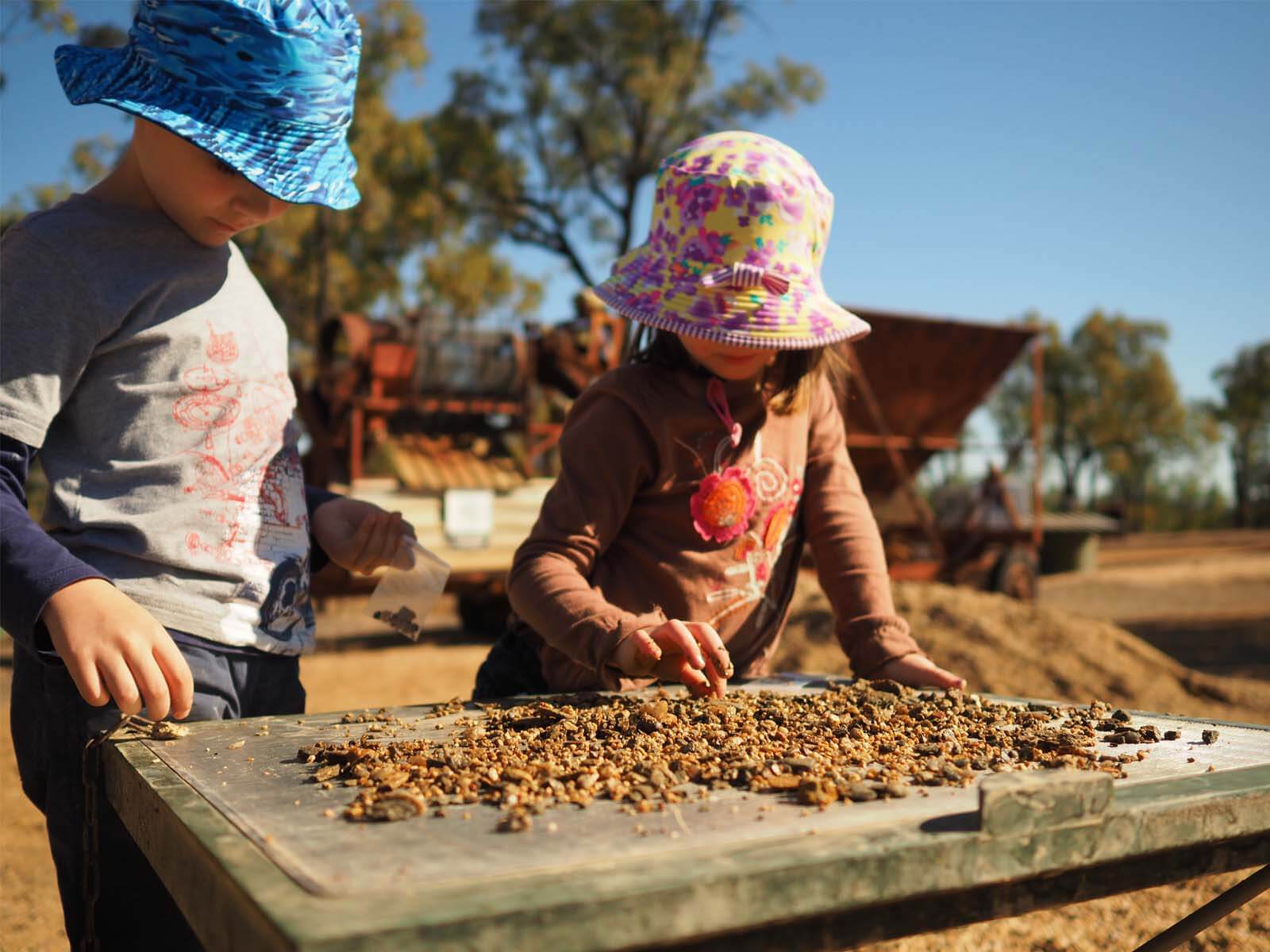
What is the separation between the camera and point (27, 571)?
1235mm

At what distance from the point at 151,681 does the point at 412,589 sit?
1.98ft

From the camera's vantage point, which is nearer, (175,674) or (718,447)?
(175,674)

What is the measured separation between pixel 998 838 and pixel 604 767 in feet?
1.35

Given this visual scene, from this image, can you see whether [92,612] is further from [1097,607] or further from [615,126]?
[615,126]

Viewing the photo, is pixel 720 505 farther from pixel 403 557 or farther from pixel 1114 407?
pixel 1114 407

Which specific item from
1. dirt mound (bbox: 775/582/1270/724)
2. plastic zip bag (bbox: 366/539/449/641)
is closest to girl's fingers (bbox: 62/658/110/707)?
plastic zip bag (bbox: 366/539/449/641)

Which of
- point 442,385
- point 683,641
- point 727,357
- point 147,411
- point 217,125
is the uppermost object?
point 217,125

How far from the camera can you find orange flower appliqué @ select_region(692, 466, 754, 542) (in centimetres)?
189

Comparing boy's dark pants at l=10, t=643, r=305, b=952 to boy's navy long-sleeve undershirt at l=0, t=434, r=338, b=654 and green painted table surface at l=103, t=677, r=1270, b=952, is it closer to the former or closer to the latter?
boy's navy long-sleeve undershirt at l=0, t=434, r=338, b=654

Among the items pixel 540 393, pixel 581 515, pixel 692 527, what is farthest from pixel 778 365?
pixel 540 393

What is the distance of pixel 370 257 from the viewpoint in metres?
17.9

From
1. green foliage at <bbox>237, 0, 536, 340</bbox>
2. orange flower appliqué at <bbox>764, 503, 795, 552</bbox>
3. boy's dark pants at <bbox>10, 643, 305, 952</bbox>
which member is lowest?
boy's dark pants at <bbox>10, 643, 305, 952</bbox>

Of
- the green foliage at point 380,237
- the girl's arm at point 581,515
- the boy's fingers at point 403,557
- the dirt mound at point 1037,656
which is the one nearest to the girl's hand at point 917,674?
the girl's arm at point 581,515

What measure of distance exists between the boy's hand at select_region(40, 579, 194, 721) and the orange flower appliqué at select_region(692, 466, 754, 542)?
935 mm
